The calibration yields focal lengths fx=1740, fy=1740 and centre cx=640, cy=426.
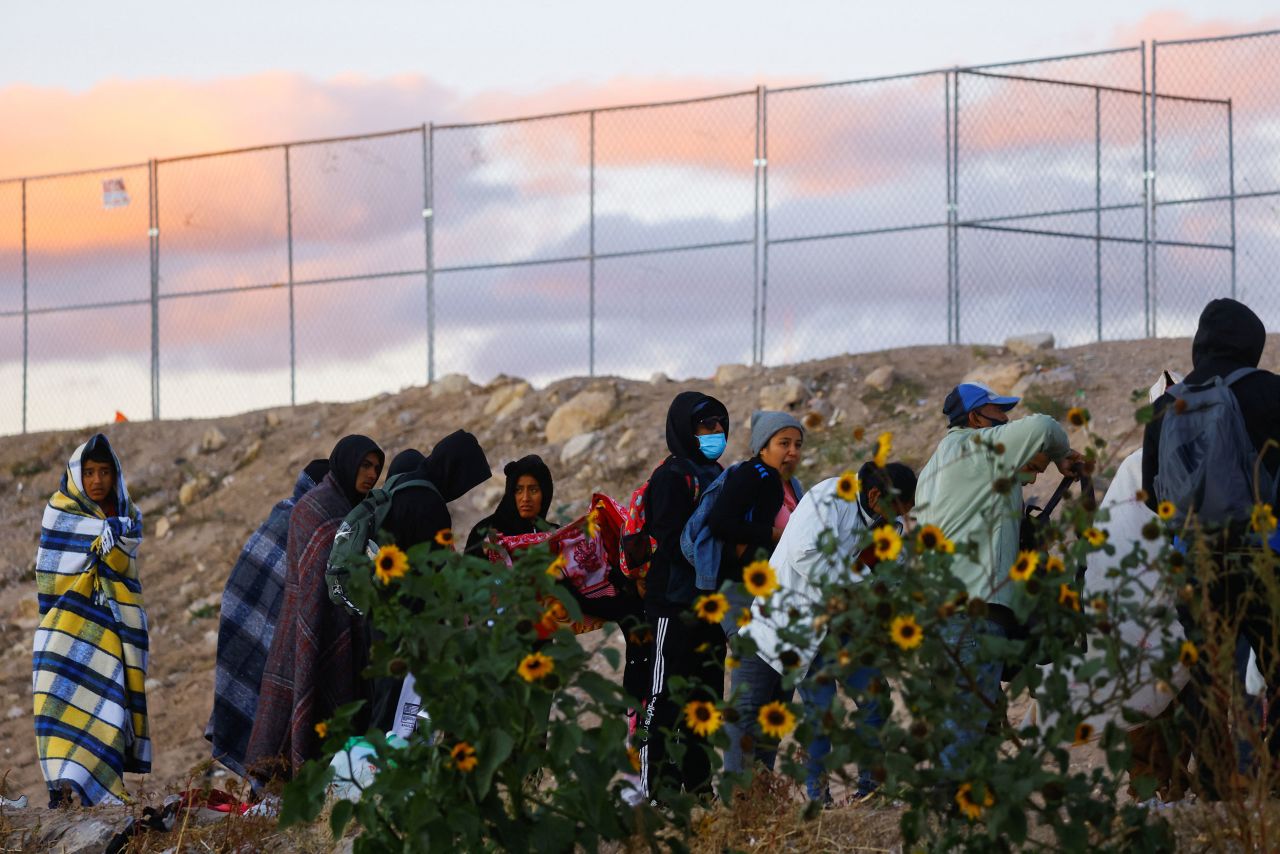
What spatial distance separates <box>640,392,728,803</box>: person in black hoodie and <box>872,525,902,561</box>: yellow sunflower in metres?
2.83

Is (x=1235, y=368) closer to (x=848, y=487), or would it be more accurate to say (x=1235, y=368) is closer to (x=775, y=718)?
(x=848, y=487)

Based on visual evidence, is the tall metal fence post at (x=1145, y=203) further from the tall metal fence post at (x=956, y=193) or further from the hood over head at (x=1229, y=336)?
the hood over head at (x=1229, y=336)

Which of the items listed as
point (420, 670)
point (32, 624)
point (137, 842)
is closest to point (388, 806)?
point (420, 670)

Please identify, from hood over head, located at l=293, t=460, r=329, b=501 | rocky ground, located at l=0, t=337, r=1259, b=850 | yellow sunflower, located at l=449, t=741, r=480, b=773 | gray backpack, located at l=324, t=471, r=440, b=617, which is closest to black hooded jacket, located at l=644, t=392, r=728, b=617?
gray backpack, located at l=324, t=471, r=440, b=617

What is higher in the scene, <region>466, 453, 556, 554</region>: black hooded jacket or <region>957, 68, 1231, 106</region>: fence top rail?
<region>957, 68, 1231, 106</region>: fence top rail

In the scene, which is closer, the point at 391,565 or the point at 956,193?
the point at 391,565

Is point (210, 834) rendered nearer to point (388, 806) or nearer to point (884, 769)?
point (388, 806)

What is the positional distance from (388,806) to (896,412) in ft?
32.5

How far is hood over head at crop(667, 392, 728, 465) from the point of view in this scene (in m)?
7.01

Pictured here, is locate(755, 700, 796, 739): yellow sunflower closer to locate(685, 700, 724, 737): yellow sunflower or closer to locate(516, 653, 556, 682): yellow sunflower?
locate(685, 700, 724, 737): yellow sunflower

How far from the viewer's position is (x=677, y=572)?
6836 mm

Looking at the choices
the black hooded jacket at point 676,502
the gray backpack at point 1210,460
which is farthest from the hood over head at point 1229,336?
the black hooded jacket at point 676,502

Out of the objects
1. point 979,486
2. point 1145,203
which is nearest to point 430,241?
point 1145,203

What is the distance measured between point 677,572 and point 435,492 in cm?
100
